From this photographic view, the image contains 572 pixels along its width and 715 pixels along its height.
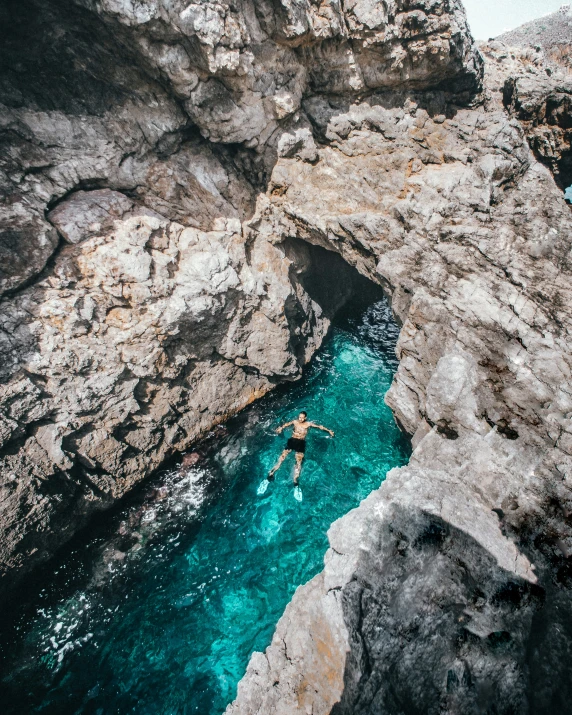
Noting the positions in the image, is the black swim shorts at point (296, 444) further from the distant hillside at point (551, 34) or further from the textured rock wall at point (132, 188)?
the distant hillside at point (551, 34)

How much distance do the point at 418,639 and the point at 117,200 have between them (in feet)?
39.7

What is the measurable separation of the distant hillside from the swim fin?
20.8 metres

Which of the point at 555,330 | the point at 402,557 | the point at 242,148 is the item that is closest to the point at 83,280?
the point at 242,148

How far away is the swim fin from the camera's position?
410 inches

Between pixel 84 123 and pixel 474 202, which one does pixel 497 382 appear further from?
pixel 84 123

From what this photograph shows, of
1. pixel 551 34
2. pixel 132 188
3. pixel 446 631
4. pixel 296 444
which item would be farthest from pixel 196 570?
pixel 551 34

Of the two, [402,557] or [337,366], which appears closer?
[402,557]

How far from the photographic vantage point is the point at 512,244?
7.66 m

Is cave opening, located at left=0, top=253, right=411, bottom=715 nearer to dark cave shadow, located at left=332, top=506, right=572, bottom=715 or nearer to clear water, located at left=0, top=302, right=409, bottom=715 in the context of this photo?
clear water, located at left=0, top=302, right=409, bottom=715

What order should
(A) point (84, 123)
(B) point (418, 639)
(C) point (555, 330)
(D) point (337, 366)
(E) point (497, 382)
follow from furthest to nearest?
(D) point (337, 366), (A) point (84, 123), (E) point (497, 382), (C) point (555, 330), (B) point (418, 639)

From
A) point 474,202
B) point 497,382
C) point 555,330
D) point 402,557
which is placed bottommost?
point 402,557

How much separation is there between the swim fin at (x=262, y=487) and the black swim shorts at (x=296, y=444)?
54.7 inches

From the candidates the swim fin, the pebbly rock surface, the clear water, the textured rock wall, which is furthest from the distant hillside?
the swim fin

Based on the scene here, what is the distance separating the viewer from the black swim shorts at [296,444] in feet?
34.3
